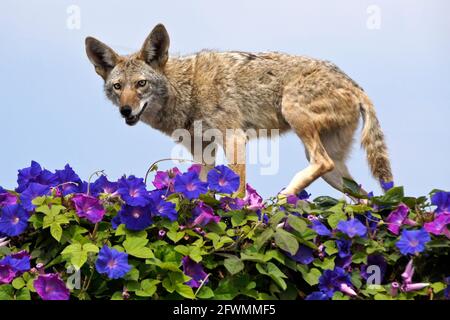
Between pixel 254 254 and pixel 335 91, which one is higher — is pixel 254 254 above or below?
below

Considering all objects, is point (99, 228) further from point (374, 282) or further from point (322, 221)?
point (374, 282)

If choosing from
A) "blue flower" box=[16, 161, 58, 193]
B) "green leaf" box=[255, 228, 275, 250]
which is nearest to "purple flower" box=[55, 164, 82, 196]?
"blue flower" box=[16, 161, 58, 193]

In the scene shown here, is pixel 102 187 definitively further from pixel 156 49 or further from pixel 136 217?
pixel 156 49

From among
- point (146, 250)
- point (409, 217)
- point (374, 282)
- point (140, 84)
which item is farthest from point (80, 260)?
point (140, 84)

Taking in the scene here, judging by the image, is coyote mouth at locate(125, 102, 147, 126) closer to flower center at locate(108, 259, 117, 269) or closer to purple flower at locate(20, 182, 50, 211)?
purple flower at locate(20, 182, 50, 211)

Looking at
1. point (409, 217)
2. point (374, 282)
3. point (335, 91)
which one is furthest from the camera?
point (335, 91)

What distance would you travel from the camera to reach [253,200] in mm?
4543

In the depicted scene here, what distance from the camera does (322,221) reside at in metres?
4.50

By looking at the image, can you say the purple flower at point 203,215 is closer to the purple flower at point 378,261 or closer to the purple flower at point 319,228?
the purple flower at point 319,228

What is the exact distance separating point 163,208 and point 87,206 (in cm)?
48

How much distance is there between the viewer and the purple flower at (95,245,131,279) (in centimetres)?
390

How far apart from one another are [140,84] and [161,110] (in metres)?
0.37

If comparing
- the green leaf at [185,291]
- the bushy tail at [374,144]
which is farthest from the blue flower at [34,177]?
the bushy tail at [374,144]
